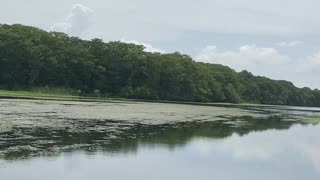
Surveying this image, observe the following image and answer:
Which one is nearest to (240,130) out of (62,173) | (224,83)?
(62,173)

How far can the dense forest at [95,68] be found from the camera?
81500mm

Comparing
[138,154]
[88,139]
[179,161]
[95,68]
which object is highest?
→ [95,68]

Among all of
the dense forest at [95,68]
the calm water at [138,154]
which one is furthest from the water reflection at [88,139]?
the dense forest at [95,68]

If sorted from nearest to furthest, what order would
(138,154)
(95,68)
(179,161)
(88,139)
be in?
1. (179,161)
2. (138,154)
3. (88,139)
4. (95,68)

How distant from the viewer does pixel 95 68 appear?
91812 millimetres

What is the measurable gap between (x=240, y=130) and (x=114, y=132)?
12088 millimetres

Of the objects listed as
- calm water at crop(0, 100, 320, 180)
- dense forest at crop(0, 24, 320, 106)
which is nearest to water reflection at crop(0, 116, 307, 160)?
calm water at crop(0, 100, 320, 180)

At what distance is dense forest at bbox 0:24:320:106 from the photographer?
267ft

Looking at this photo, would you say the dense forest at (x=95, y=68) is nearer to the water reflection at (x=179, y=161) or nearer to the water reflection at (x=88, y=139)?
the water reflection at (x=88, y=139)

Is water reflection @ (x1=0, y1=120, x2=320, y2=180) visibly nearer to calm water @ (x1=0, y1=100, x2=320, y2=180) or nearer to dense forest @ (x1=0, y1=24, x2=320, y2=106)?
calm water @ (x1=0, y1=100, x2=320, y2=180)

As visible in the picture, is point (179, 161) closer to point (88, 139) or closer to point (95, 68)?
point (88, 139)

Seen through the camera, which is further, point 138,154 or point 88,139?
point 88,139

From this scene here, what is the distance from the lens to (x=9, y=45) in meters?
80.9

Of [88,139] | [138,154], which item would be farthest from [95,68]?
[138,154]
